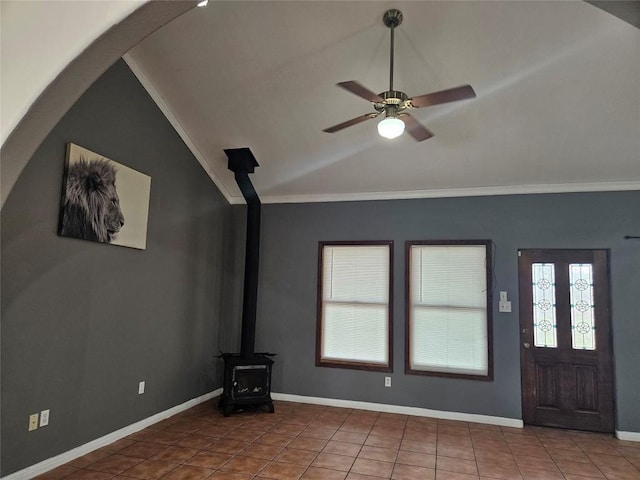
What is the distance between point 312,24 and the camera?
11.1 ft

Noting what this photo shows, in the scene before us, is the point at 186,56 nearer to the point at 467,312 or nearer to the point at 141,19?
the point at 141,19

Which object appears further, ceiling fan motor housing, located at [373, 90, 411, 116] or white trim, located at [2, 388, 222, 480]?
white trim, located at [2, 388, 222, 480]

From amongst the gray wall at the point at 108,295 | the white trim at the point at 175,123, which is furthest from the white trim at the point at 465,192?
the gray wall at the point at 108,295

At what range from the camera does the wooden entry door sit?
4.55 metres

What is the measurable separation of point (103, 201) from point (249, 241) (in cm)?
187

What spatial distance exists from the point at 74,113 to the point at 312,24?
205 cm

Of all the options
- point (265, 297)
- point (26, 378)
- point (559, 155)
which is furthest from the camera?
point (265, 297)

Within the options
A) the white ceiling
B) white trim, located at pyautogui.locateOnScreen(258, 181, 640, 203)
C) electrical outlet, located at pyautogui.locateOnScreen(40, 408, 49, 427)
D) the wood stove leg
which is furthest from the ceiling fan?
the wood stove leg

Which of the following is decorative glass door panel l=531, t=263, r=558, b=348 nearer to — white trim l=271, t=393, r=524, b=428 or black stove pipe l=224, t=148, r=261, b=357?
white trim l=271, t=393, r=524, b=428

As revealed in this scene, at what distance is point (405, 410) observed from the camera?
502cm

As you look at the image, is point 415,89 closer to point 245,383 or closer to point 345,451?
point 345,451

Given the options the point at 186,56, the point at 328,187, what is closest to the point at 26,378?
the point at 186,56

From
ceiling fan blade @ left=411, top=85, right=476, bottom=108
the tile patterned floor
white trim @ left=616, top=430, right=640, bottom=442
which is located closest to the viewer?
ceiling fan blade @ left=411, top=85, right=476, bottom=108

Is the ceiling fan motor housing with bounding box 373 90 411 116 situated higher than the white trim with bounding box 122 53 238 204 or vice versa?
the white trim with bounding box 122 53 238 204
